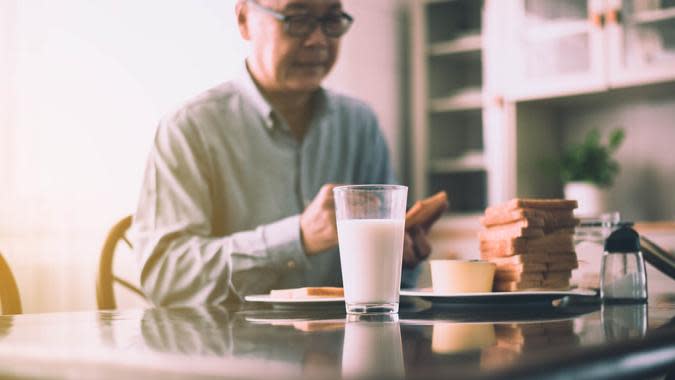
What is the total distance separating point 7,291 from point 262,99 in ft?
2.72

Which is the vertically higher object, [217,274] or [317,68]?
[317,68]

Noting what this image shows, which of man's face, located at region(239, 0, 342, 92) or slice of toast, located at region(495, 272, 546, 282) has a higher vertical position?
man's face, located at region(239, 0, 342, 92)

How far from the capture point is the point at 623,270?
3.62 ft

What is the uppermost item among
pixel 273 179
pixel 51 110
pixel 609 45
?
pixel 609 45

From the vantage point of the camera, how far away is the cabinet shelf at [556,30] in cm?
343

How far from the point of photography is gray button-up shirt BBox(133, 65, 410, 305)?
1.53m

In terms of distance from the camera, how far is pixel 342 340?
2.02 feet

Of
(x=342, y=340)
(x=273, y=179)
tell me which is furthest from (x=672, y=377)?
(x=273, y=179)

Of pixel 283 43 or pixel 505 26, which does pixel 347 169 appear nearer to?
pixel 283 43

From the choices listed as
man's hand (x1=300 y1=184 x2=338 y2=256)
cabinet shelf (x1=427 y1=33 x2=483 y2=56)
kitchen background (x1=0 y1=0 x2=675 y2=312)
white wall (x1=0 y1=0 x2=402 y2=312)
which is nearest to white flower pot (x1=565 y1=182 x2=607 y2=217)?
kitchen background (x1=0 y1=0 x2=675 y2=312)

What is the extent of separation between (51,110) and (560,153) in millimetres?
2327

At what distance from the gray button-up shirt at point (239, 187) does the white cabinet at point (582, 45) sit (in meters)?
1.53

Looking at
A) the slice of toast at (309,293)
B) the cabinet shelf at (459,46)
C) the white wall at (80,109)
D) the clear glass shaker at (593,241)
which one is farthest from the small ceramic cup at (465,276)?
the cabinet shelf at (459,46)

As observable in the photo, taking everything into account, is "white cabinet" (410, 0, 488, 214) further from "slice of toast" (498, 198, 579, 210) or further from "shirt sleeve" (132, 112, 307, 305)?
"slice of toast" (498, 198, 579, 210)
